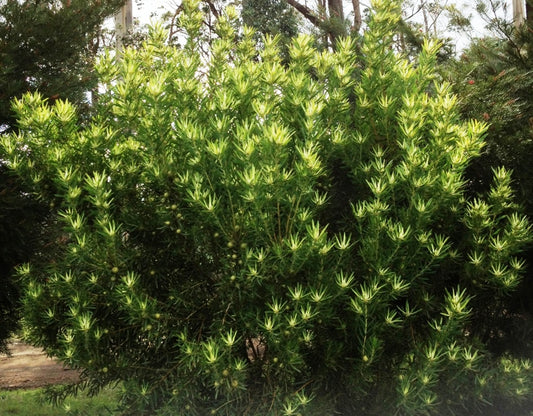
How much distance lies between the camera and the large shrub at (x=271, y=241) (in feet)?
12.5

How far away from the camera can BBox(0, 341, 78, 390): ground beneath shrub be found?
8.44 m

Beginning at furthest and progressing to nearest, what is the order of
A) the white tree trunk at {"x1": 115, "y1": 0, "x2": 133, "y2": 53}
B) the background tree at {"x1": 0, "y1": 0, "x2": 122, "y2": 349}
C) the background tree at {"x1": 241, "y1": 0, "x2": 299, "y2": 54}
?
1. the white tree trunk at {"x1": 115, "y1": 0, "x2": 133, "y2": 53}
2. the background tree at {"x1": 241, "y1": 0, "x2": 299, "y2": 54}
3. the background tree at {"x1": 0, "y1": 0, "x2": 122, "y2": 349}

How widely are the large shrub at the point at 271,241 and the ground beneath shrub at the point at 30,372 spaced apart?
13.6 ft

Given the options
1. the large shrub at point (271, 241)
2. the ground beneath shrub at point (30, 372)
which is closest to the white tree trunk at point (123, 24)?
the ground beneath shrub at point (30, 372)

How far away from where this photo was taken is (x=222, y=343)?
3.84m

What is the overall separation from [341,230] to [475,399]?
1.46 m

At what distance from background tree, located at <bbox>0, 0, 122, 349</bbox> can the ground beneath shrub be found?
7.06ft

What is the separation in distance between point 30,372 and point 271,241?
686cm

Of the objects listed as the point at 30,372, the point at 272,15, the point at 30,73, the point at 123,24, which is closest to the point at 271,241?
the point at 30,73

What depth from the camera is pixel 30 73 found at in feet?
19.4

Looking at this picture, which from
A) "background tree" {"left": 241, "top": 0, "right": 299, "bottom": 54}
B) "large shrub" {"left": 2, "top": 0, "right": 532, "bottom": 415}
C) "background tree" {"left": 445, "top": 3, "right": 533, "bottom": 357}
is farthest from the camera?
"background tree" {"left": 241, "top": 0, "right": 299, "bottom": 54}

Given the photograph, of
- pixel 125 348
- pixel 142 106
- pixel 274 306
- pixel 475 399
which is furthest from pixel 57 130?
pixel 475 399

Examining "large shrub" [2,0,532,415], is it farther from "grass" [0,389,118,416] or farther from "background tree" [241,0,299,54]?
"background tree" [241,0,299,54]

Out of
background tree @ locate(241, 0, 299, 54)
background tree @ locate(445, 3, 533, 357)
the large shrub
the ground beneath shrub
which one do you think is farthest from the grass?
background tree @ locate(241, 0, 299, 54)
